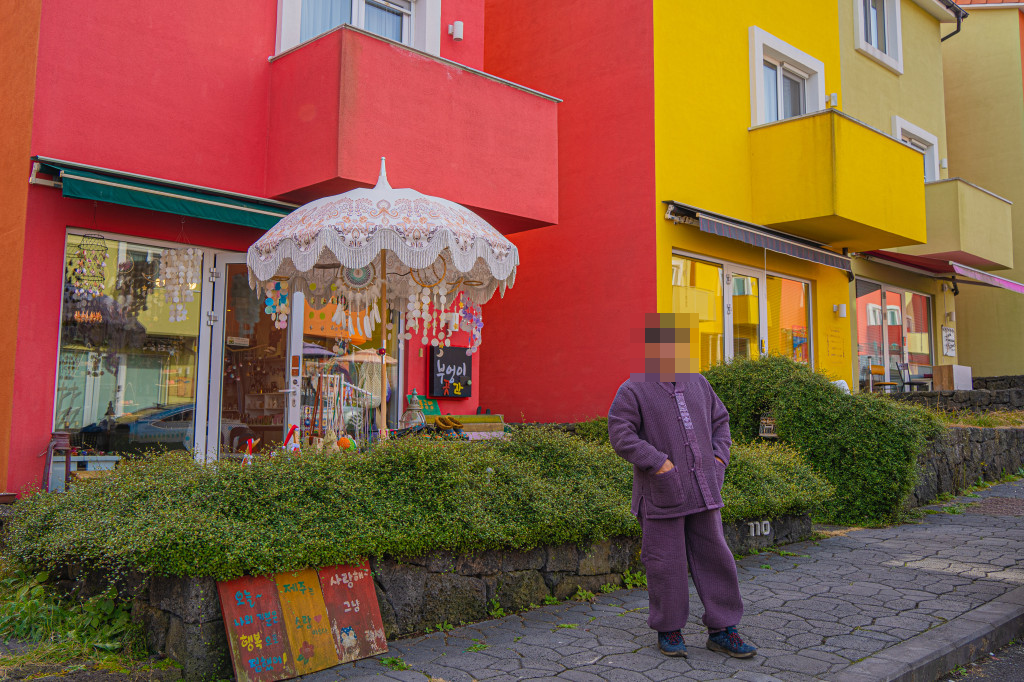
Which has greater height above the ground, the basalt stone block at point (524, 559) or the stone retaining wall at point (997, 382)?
the stone retaining wall at point (997, 382)

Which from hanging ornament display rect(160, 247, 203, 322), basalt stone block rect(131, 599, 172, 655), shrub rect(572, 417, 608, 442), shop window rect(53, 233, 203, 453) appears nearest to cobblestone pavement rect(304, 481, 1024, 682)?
basalt stone block rect(131, 599, 172, 655)

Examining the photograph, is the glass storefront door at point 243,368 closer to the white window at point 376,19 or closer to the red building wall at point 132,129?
the red building wall at point 132,129

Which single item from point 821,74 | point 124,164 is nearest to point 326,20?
point 124,164

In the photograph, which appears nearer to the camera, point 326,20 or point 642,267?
point 326,20

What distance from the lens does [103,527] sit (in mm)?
4660

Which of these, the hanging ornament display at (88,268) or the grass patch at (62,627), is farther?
the hanging ornament display at (88,268)

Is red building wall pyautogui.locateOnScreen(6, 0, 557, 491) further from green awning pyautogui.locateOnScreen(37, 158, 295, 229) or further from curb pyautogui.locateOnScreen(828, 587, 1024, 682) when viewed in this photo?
curb pyautogui.locateOnScreen(828, 587, 1024, 682)

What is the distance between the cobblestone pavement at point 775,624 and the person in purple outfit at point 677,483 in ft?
0.83

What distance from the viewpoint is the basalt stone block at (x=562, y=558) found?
18.8ft

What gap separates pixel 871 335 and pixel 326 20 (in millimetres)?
11821

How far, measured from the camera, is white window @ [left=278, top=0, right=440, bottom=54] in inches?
372

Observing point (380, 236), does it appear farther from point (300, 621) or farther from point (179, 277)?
point (179, 277)

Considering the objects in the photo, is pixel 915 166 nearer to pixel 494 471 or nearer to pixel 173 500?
pixel 494 471

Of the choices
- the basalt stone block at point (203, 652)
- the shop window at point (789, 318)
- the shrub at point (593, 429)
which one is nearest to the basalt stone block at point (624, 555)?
the basalt stone block at point (203, 652)
